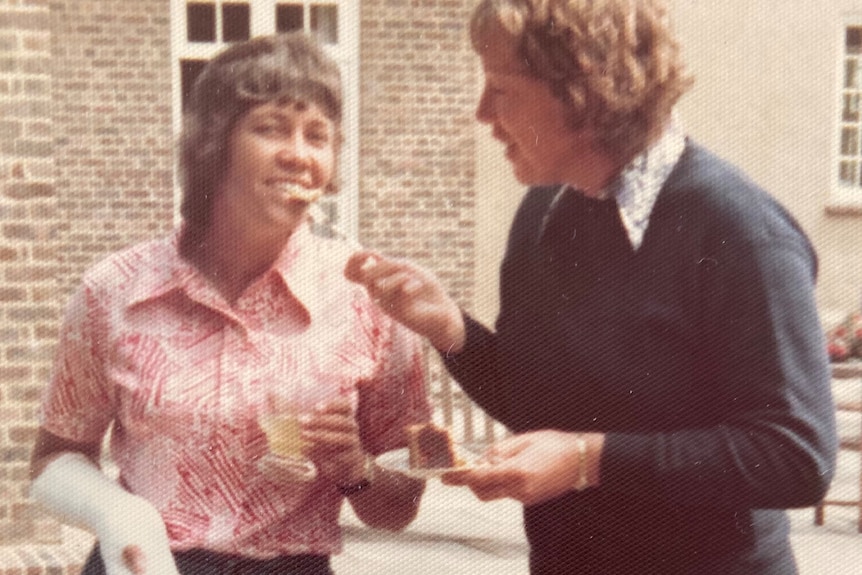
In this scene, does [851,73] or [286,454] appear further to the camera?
[851,73]

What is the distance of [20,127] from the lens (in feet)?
10.2

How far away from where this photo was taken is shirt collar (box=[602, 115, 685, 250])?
4.54 ft

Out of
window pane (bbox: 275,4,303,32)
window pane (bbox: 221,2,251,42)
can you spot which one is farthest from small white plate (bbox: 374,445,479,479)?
window pane (bbox: 275,4,303,32)

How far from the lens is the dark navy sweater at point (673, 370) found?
1267 mm

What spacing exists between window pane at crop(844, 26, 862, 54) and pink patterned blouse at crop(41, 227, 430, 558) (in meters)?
7.22

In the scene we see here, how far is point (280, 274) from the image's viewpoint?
1568mm

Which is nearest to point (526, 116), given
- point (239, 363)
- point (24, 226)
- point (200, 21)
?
point (239, 363)

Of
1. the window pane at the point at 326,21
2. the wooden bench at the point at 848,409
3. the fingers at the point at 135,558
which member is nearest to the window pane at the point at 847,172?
the wooden bench at the point at 848,409

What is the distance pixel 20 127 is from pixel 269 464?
1.98 metres

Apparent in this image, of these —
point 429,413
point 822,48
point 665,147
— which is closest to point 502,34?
point 665,147

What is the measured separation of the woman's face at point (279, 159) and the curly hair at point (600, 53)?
0.28 metres

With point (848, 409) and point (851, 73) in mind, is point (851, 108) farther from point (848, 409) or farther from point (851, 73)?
point (848, 409)

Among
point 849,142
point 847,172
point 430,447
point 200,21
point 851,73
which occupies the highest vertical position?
point 200,21

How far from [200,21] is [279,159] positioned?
98.0 inches
